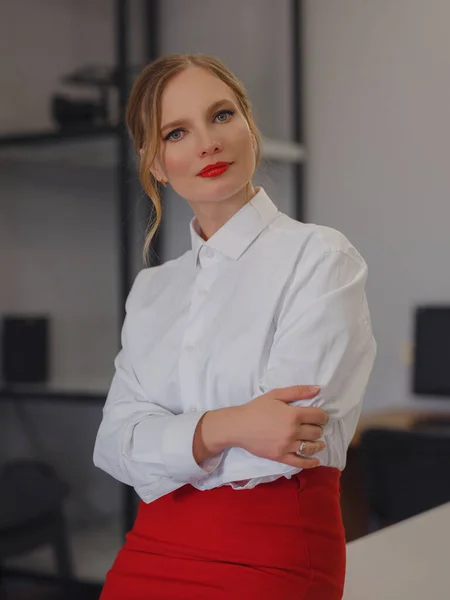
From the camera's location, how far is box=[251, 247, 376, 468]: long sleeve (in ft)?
3.84

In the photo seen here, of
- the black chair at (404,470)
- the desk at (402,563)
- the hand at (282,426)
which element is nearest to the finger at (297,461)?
the hand at (282,426)

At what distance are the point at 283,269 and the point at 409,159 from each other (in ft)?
8.79

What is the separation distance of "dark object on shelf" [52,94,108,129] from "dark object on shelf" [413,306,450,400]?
4.85 ft

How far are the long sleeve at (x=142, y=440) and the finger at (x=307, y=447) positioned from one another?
0.40 feet

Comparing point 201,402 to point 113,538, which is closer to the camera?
point 201,402

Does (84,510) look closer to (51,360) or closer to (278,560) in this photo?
(51,360)

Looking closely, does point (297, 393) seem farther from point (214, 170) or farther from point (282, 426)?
point (214, 170)

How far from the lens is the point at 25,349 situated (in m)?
3.70

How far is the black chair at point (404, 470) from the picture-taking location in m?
3.19

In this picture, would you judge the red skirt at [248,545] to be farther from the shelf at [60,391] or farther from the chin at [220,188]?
the shelf at [60,391]

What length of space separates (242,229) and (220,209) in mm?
51

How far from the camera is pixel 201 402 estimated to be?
1273 millimetres

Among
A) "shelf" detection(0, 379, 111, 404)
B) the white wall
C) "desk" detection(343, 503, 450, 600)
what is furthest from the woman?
the white wall

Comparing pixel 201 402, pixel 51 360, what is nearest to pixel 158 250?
pixel 51 360
